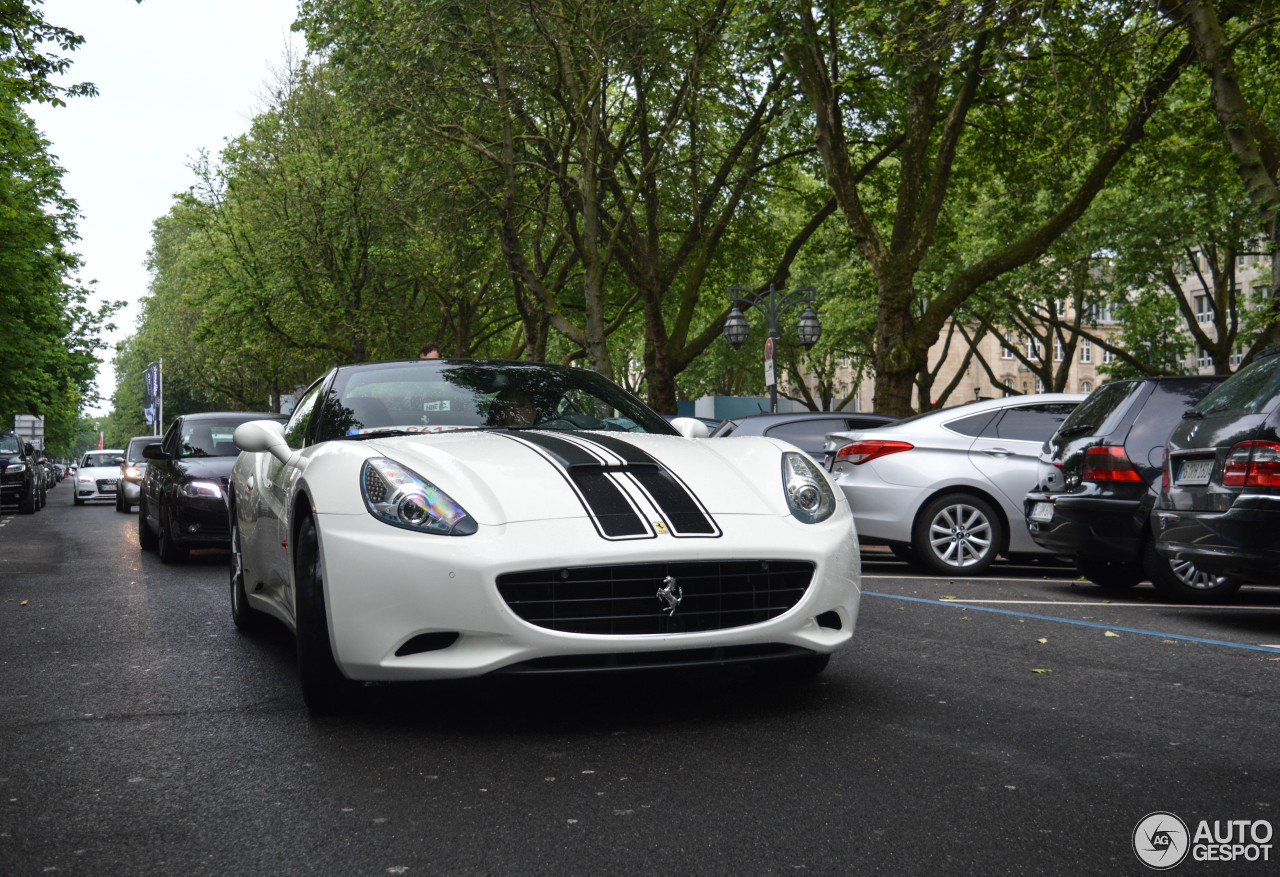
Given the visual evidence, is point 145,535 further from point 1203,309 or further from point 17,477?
point 1203,309

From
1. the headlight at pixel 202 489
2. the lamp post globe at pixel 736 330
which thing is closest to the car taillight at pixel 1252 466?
the headlight at pixel 202 489

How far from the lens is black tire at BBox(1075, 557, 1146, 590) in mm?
9602

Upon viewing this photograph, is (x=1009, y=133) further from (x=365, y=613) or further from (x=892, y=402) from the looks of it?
(x=365, y=613)

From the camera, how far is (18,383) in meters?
40.6

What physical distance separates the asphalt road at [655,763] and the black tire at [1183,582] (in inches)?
68.9

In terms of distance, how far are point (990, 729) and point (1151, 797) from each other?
87cm

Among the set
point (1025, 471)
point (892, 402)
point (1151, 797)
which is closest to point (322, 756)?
point (1151, 797)

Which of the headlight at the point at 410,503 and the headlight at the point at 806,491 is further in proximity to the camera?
the headlight at the point at 806,491

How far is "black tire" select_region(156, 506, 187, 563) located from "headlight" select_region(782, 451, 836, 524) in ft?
28.7

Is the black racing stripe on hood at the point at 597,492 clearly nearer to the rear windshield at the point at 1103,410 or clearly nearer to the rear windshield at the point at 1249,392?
the rear windshield at the point at 1249,392

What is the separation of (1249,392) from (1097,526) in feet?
5.79

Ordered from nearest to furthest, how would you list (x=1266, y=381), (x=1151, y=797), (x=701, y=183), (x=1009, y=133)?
(x=1151, y=797)
(x=1266, y=381)
(x=1009, y=133)
(x=701, y=183)

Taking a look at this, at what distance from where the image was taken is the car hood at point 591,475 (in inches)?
176

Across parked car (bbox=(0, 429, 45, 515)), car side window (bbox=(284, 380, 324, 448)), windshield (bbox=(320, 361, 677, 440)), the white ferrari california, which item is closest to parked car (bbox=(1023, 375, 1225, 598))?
windshield (bbox=(320, 361, 677, 440))
